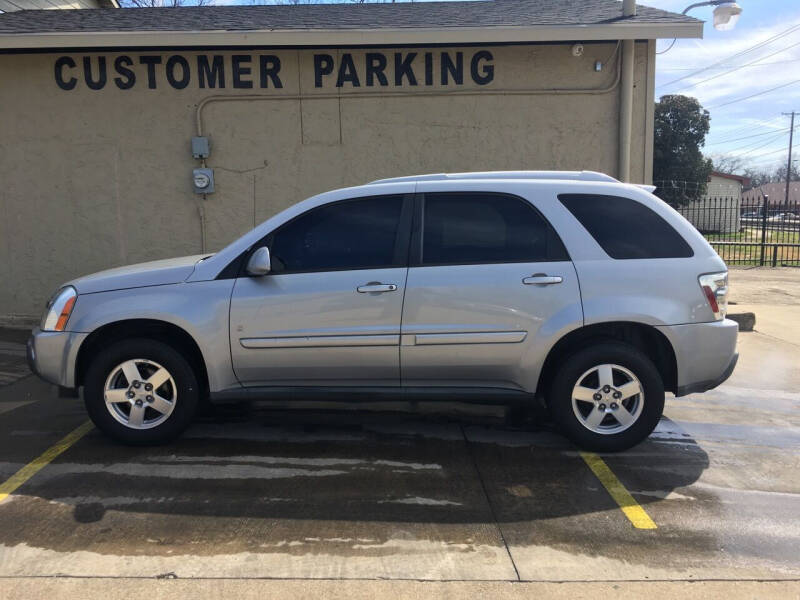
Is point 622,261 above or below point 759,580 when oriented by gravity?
above

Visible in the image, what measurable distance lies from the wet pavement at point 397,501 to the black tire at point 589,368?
0.16 meters

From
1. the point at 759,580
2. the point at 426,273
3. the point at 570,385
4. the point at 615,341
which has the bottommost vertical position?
the point at 759,580

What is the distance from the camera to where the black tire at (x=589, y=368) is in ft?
13.4

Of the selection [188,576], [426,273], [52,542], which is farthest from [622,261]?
[52,542]

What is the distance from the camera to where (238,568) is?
116 inches

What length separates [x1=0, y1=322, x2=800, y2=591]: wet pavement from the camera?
118 inches

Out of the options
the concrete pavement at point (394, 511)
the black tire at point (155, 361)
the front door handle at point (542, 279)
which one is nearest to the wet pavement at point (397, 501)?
the concrete pavement at point (394, 511)

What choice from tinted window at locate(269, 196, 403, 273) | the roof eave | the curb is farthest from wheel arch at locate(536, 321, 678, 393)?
the curb

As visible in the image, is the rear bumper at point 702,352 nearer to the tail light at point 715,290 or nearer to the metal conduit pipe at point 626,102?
the tail light at point 715,290

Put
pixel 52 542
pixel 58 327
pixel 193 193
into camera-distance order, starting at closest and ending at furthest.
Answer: pixel 52 542 < pixel 58 327 < pixel 193 193

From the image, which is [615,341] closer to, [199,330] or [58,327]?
[199,330]

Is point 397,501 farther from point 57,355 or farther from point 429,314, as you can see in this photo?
point 57,355

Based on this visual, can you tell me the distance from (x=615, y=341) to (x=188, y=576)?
2956 millimetres

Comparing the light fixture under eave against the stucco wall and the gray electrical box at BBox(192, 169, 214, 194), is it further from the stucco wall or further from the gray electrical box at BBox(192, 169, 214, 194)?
the gray electrical box at BBox(192, 169, 214, 194)
